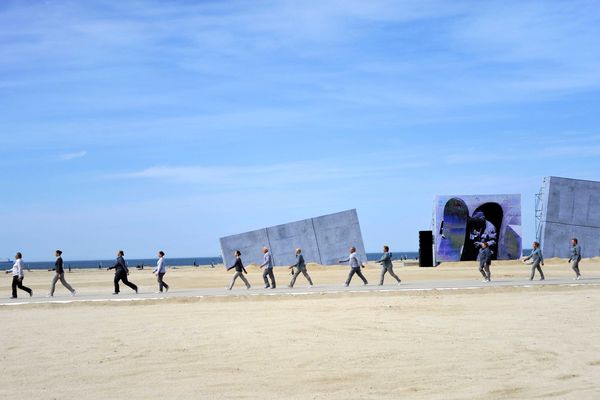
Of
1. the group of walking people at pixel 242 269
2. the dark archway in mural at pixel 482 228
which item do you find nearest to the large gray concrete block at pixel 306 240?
the dark archway in mural at pixel 482 228

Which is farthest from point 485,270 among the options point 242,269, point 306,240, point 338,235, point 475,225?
point 306,240

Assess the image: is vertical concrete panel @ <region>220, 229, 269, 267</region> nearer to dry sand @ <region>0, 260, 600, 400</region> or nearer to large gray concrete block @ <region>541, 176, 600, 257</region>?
large gray concrete block @ <region>541, 176, 600, 257</region>

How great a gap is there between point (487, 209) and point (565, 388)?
3829 cm

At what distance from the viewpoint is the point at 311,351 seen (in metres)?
13.0

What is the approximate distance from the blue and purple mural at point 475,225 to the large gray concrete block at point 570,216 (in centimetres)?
190

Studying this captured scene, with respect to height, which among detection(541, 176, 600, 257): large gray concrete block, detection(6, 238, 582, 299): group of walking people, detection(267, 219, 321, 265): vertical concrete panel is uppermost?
detection(541, 176, 600, 257): large gray concrete block

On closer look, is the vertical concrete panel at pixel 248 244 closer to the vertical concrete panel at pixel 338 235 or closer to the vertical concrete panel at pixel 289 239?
the vertical concrete panel at pixel 289 239

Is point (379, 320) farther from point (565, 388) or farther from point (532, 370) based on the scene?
point (565, 388)

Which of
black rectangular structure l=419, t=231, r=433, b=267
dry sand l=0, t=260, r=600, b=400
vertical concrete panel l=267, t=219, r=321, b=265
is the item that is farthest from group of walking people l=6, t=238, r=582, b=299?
vertical concrete panel l=267, t=219, r=321, b=265

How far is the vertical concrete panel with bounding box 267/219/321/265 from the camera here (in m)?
48.8

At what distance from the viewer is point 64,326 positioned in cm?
1714

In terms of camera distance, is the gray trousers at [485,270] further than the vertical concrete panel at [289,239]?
No

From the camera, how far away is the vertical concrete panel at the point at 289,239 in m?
48.8

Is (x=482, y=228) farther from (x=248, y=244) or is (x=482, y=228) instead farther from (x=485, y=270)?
(x=485, y=270)
